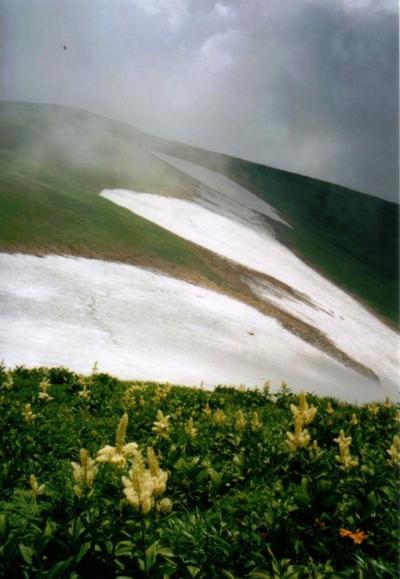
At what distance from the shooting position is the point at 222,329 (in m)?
23.4

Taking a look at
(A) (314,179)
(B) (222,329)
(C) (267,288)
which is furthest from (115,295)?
(A) (314,179)

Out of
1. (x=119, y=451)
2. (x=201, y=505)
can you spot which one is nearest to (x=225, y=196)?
(x=201, y=505)

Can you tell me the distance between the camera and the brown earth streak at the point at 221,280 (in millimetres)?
26438

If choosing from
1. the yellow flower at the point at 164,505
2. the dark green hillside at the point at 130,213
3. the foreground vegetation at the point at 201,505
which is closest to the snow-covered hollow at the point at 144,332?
the dark green hillside at the point at 130,213

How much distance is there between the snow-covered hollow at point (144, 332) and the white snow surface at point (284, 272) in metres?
5.68

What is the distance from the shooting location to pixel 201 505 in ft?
15.9

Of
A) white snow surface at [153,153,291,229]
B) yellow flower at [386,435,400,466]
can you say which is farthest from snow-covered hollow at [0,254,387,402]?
white snow surface at [153,153,291,229]

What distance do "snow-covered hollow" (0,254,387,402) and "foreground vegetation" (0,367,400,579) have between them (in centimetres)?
999

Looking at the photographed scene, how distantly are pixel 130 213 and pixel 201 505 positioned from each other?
1379 inches

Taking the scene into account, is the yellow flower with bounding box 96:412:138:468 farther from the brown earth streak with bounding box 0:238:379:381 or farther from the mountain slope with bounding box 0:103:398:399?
the brown earth streak with bounding box 0:238:379:381

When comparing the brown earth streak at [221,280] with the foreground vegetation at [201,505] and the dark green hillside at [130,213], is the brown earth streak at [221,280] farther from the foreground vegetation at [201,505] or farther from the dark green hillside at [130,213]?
the foreground vegetation at [201,505]

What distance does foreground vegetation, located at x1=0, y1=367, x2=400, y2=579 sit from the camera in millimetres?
3354

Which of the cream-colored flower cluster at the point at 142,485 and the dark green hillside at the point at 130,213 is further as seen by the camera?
the dark green hillside at the point at 130,213

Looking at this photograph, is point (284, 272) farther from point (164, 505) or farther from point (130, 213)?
point (164, 505)
